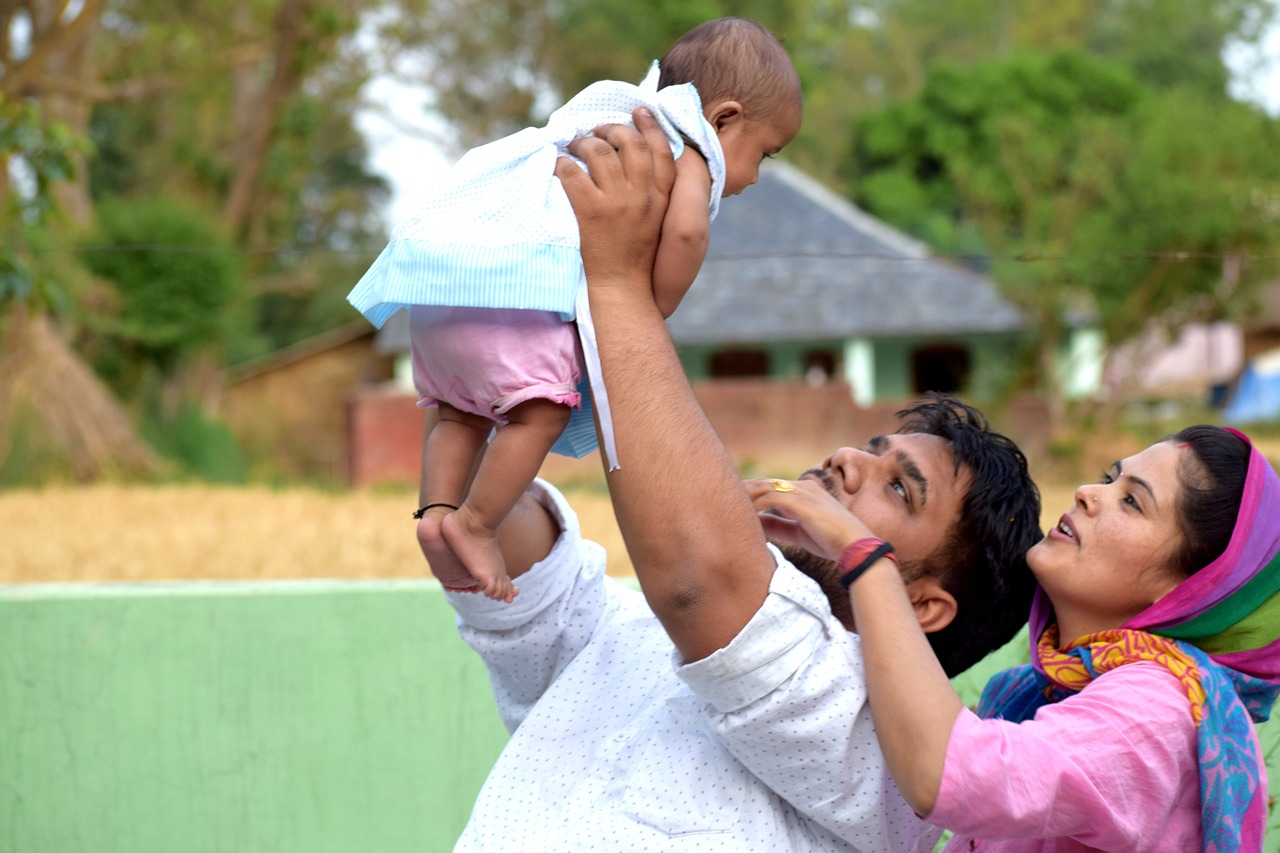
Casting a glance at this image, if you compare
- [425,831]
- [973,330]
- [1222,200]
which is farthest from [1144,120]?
[425,831]

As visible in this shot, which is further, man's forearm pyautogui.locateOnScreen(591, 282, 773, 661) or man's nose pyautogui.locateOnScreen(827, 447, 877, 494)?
man's nose pyautogui.locateOnScreen(827, 447, 877, 494)

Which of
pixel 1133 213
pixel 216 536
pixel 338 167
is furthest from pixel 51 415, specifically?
pixel 338 167

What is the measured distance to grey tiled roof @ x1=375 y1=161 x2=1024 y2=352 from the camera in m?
21.7

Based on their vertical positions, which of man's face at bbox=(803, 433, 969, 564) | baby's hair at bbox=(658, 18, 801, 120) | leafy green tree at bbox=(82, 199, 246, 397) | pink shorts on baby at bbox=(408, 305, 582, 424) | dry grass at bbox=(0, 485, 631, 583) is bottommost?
leafy green tree at bbox=(82, 199, 246, 397)

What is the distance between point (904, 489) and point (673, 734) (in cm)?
48

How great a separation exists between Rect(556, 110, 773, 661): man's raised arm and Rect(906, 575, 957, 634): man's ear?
1.14ft

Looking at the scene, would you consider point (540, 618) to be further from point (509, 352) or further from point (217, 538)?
point (217, 538)

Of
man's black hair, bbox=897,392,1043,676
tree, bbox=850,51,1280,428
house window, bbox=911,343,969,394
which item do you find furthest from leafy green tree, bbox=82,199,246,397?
man's black hair, bbox=897,392,1043,676

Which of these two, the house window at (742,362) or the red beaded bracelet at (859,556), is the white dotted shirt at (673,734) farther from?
the house window at (742,362)

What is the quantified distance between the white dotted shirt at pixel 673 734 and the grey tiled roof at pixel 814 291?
19081 millimetres

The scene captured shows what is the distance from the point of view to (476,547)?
72.4 inches

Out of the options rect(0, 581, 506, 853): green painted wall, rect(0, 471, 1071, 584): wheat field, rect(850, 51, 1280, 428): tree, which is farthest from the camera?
rect(850, 51, 1280, 428): tree

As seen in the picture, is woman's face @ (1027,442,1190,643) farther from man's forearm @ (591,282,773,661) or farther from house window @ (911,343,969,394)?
house window @ (911,343,969,394)

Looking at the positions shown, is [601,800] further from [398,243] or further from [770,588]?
[398,243]
